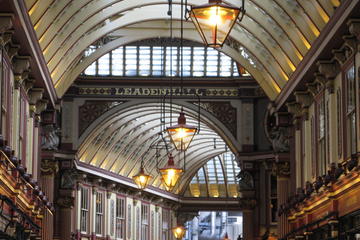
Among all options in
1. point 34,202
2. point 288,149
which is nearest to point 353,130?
point 34,202

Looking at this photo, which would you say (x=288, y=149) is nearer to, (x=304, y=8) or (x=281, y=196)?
(x=281, y=196)

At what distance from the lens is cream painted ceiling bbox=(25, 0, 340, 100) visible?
84.0 ft

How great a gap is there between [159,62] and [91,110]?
3.72 meters

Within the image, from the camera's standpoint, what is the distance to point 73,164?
42.8 meters

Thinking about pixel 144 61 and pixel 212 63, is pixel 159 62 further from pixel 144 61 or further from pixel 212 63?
pixel 212 63

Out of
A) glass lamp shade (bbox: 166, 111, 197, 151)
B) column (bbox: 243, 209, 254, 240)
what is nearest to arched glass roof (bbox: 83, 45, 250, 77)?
column (bbox: 243, 209, 254, 240)

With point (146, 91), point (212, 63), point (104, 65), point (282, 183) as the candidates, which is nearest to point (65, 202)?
point (146, 91)

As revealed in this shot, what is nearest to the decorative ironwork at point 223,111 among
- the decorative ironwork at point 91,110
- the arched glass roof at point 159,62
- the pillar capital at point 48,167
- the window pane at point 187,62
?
the arched glass roof at point 159,62

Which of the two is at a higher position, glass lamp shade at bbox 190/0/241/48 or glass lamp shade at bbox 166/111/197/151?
glass lamp shade at bbox 190/0/241/48

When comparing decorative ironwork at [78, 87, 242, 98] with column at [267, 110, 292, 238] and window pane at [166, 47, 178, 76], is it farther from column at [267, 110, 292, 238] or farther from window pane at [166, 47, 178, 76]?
column at [267, 110, 292, 238]

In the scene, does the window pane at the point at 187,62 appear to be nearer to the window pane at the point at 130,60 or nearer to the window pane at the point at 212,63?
the window pane at the point at 212,63

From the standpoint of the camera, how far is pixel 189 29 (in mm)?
38969

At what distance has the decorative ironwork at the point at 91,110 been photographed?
43.7 meters

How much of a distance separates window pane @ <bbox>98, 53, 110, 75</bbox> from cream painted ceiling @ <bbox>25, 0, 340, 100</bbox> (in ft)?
18.8
